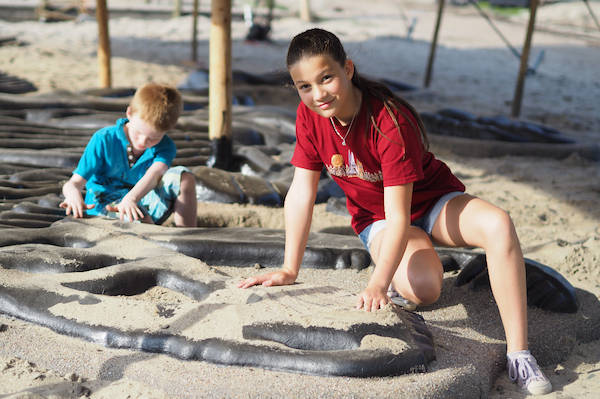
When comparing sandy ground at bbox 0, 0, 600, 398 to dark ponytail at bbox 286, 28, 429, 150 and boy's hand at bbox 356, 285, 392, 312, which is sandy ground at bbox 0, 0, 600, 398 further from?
dark ponytail at bbox 286, 28, 429, 150

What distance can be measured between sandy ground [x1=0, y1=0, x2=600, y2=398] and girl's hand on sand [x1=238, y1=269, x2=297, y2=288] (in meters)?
0.38

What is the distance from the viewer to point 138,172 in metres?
3.04

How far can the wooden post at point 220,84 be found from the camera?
411cm

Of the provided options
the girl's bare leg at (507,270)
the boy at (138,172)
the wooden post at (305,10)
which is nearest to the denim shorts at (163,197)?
the boy at (138,172)

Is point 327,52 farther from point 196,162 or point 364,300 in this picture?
point 196,162

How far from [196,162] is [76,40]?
8.25m

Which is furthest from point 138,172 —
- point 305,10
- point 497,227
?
point 305,10

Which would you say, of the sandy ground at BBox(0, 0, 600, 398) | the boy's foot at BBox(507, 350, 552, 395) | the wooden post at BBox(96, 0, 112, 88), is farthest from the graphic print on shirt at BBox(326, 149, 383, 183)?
the wooden post at BBox(96, 0, 112, 88)

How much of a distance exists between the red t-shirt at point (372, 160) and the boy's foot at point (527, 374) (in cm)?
58

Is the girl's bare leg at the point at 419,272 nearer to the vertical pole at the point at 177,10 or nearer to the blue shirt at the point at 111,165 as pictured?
the blue shirt at the point at 111,165

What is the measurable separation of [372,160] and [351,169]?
0.09 meters

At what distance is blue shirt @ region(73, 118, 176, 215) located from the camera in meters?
2.89

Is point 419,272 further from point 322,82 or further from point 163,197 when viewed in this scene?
point 163,197

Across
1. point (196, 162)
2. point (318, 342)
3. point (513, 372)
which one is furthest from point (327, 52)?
point (196, 162)
